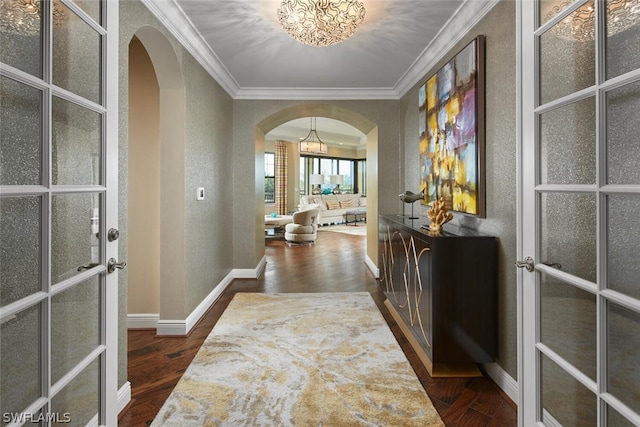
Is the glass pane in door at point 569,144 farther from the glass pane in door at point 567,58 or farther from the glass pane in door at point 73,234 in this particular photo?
the glass pane in door at point 73,234

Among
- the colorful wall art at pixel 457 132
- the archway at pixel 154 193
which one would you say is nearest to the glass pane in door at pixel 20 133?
the archway at pixel 154 193

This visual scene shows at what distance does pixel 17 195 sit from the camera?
1.09 meters

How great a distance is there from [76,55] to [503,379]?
278cm

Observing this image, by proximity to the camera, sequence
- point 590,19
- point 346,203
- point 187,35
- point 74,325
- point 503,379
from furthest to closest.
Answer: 1. point 346,203
2. point 187,35
3. point 503,379
4. point 74,325
5. point 590,19

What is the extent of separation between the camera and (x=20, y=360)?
1115mm

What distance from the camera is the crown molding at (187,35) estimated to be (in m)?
2.57

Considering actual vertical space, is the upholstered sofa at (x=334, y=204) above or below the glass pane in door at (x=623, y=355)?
above

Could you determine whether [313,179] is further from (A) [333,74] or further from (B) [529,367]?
(B) [529,367]

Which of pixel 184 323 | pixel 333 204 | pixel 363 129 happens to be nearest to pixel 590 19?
pixel 184 323

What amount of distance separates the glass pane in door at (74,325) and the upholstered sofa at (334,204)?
9685mm

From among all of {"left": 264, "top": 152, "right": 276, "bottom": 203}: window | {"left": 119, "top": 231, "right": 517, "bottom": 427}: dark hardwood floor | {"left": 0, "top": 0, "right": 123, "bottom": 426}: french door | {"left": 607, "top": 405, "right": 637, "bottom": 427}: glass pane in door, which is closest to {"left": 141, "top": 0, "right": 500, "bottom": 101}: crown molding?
{"left": 0, "top": 0, "right": 123, "bottom": 426}: french door

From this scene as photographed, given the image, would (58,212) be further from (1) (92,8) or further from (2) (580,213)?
(2) (580,213)

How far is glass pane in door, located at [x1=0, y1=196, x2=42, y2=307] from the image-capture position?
3.47ft

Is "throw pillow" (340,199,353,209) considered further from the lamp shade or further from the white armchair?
the white armchair
